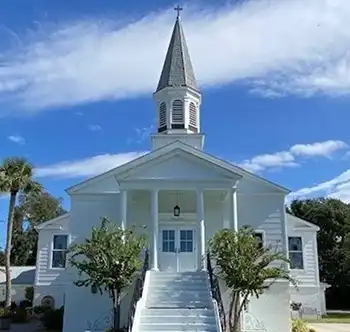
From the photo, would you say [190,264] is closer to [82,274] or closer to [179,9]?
[82,274]

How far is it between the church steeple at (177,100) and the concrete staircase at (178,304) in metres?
8.69

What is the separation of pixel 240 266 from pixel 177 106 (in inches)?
431

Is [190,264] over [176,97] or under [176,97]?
under

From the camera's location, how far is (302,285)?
32406 mm

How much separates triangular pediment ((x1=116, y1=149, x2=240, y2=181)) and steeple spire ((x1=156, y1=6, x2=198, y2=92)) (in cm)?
646

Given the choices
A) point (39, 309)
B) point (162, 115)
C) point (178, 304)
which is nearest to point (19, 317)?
point (39, 309)

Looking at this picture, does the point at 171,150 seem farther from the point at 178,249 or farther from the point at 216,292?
the point at 216,292

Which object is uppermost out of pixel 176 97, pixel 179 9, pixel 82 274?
pixel 179 9

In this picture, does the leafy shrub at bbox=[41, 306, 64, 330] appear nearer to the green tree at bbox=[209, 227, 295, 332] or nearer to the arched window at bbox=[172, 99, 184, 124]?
the green tree at bbox=[209, 227, 295, 332]

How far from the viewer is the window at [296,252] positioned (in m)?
32.1

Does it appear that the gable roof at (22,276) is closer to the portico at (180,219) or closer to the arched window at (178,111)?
the arched window at (178,111)

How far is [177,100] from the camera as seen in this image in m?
27.0

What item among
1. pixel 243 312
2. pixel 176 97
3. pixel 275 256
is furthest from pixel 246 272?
pixel 176 97

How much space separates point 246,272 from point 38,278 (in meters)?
19.9
